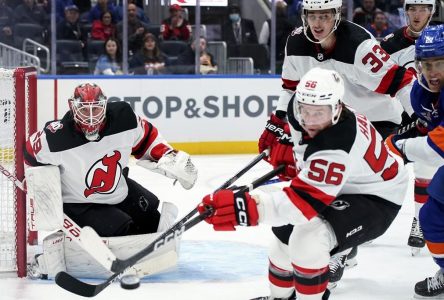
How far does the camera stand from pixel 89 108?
140 inches

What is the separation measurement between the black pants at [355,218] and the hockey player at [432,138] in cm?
27

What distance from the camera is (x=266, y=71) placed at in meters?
7.47

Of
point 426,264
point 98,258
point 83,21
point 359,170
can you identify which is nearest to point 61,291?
point 98,258

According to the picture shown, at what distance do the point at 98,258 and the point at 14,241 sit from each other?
0.69m

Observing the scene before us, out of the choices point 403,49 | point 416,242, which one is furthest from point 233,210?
point 403,49

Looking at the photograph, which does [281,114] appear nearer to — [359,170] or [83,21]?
[359,170]

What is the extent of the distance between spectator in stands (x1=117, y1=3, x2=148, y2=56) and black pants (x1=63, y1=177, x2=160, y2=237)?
3384mm

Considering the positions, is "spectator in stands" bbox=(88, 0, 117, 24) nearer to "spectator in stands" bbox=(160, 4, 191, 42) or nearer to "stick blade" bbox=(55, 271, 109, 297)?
"spectator in stands" bbox=(160, 4, 191, 42)

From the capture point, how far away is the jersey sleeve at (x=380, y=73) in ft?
12.8

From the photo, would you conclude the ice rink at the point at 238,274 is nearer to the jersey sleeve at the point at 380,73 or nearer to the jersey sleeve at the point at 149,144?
the jersey sleeve at the point at 149,144

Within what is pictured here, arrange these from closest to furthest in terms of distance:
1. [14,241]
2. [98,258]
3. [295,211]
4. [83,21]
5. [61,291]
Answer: [295,211] → [98,258] → [61,291] → [14,241] → [83,21]

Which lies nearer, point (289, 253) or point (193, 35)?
point (289, 253)

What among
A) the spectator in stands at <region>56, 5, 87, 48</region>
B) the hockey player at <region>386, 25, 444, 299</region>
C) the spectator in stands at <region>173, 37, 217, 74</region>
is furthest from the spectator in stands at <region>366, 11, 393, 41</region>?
the hockey player at <region>386, 25, 444, 299</region>

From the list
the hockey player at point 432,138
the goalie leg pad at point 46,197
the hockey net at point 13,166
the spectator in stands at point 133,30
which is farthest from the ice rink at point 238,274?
the spectator in stands at point 133,30
